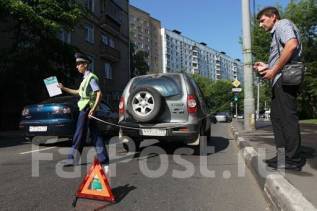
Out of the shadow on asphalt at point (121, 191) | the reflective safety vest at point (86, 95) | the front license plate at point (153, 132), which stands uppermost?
the reflective safety vest at point (86, 95)

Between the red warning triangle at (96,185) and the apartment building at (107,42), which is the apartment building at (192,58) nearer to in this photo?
the apartment building at (107,42)

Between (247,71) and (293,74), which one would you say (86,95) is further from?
(247,71)

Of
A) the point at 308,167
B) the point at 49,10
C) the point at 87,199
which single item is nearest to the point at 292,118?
the point at 308,167

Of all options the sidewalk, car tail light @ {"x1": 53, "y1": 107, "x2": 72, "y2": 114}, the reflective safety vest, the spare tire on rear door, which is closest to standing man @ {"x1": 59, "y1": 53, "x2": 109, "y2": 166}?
the reflective safety vest

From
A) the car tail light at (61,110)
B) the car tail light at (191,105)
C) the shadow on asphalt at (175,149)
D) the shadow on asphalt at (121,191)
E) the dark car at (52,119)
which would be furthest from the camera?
the car tail light at (61,110)

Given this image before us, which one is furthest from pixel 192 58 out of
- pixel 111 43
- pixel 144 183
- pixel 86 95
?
pixel 144 183

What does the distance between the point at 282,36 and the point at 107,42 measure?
130 ft

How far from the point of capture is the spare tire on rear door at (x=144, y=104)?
8.79 meters

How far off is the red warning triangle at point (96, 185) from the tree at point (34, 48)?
1658 centimetres

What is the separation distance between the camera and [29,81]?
876 inches

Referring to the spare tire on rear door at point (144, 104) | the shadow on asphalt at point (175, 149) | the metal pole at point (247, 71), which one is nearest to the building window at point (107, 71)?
the metal pole at point (247, 71)

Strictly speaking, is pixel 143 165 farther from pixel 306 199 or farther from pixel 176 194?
pixel 306 199

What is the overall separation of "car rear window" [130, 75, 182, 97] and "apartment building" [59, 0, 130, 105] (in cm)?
2511

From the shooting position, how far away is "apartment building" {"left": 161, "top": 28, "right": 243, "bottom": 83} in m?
133
